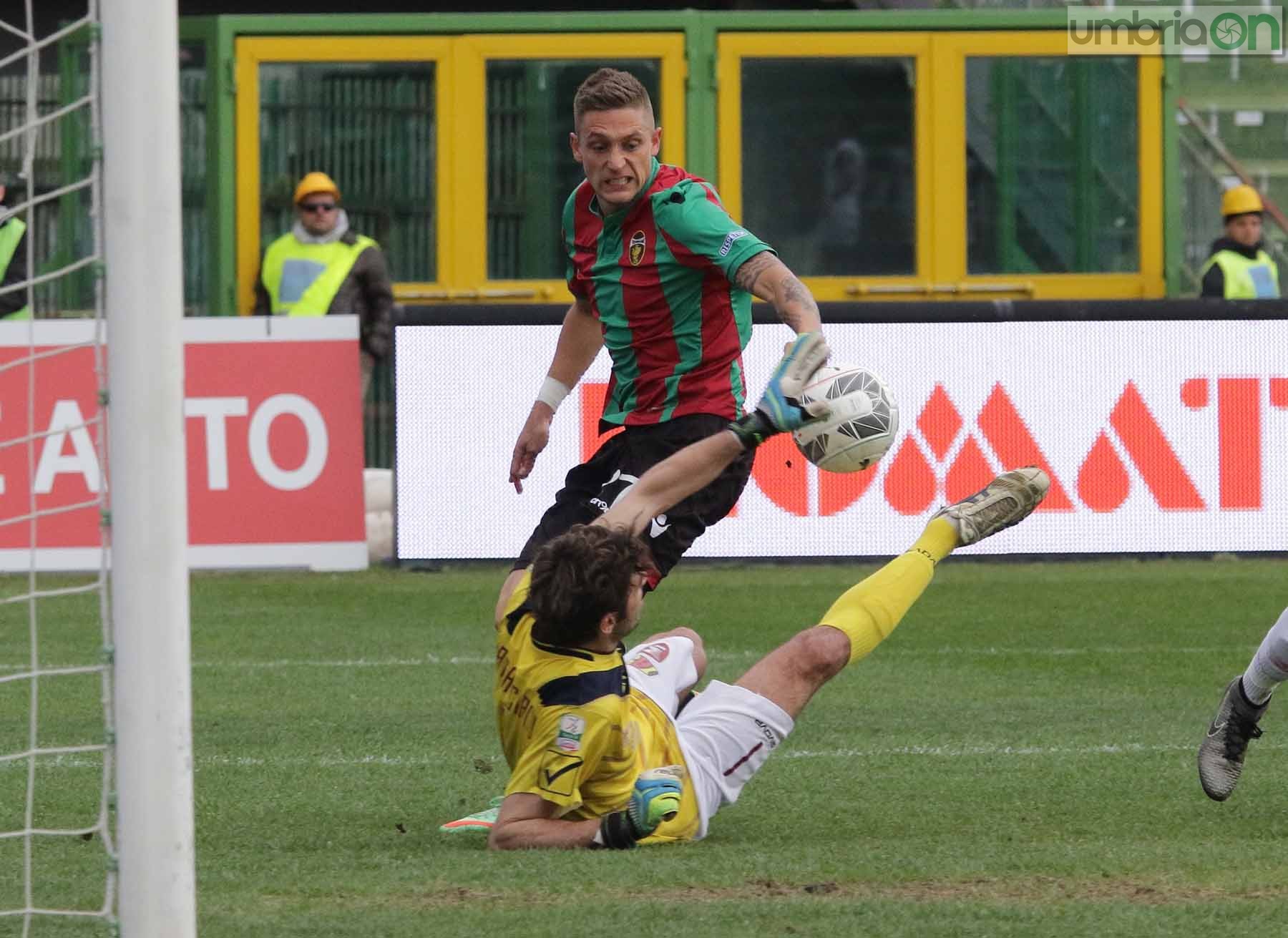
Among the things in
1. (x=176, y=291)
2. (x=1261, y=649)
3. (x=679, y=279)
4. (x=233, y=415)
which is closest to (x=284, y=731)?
(x=679, y=279)

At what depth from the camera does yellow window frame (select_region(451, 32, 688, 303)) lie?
14688 mm

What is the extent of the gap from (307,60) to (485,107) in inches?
47.9

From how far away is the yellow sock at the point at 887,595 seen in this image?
5203 mm

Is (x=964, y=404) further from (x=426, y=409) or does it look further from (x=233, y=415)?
(x=233, y=415)

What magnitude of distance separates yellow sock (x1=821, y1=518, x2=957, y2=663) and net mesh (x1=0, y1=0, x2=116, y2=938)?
1.74 metres

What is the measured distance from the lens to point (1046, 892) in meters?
4.41

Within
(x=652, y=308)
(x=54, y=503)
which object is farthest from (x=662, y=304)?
(x=54, y=503)

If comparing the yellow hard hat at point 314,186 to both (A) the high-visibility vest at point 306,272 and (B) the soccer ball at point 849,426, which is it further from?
(B) the soccer ball at point 849,426

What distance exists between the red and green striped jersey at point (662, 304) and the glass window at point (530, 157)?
908cm

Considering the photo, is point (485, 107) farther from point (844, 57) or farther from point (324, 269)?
point (844, 57)

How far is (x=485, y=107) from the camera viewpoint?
14781 mm

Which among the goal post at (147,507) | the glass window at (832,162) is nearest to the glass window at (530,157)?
the glass window at (832,162)

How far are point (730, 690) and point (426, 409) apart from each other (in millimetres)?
6892

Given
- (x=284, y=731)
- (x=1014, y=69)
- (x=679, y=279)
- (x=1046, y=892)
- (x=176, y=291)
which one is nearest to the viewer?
(x=176, y=291)
